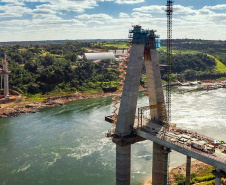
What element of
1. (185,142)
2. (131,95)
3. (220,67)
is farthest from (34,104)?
(220,67)

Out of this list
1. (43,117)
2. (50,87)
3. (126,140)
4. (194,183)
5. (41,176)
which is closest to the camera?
(126,140)

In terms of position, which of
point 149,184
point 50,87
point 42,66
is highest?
point 42,66

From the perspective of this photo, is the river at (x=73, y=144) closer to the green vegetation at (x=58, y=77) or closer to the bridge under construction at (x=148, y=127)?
the bridge under construction at (x=148, y=127)

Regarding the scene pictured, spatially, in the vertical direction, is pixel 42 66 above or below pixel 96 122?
above

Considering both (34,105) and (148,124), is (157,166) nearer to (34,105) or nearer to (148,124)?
(148,124)

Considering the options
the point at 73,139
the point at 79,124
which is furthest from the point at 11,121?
the point at 73,139

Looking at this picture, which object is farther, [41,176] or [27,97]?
[27,97]

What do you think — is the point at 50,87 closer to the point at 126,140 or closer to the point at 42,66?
the point at 42,66
